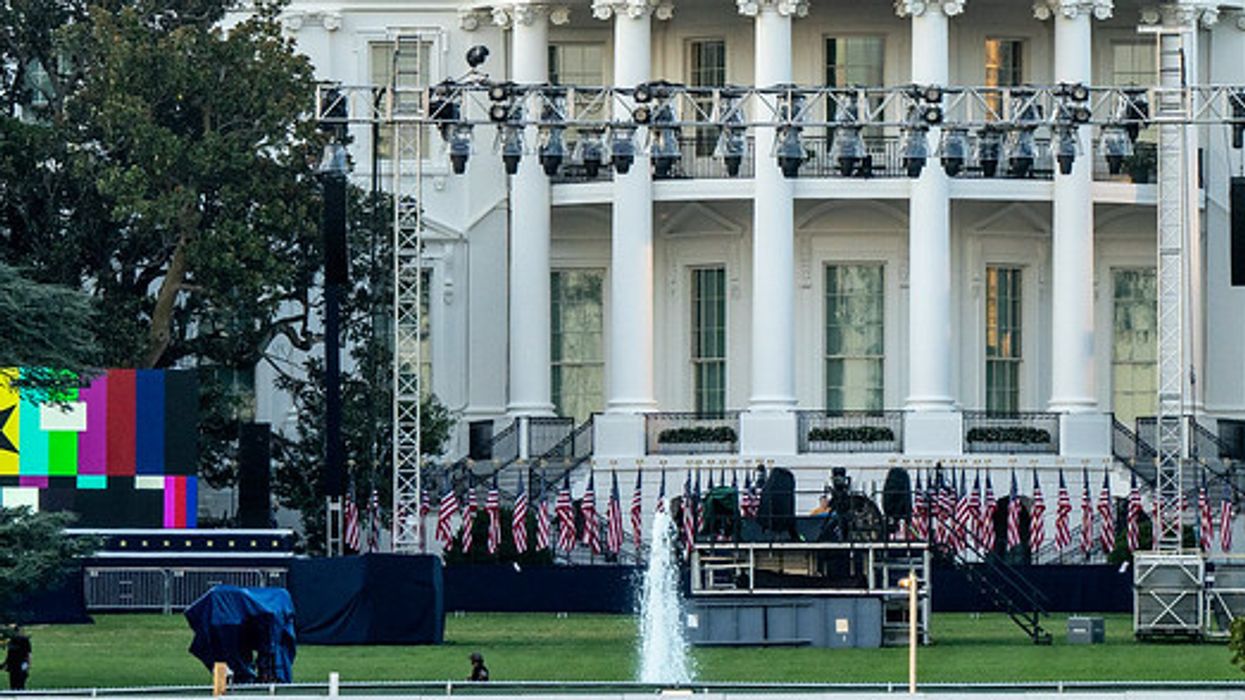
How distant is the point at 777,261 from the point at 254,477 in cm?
1175

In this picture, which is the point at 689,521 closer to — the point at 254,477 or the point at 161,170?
the point at 254,477

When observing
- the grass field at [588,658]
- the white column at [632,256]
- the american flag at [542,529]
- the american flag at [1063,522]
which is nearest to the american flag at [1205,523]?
the american flag at [1063,522]

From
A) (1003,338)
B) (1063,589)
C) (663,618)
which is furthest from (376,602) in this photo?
(1003,338)

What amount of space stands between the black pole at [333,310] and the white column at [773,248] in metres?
12.4

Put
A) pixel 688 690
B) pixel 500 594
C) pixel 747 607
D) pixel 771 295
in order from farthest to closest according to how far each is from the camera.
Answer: pixel 771 295
pixel 500 594
pixel 747 607
pixel 688 690

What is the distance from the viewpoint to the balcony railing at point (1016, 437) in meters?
80.9

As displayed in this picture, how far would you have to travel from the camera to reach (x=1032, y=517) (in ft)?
247

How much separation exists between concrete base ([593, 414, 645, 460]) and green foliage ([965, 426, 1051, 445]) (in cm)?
575

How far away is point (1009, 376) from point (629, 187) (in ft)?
26.5

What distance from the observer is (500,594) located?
72.3 meters

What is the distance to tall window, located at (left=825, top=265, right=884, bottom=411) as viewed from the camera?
8381cm

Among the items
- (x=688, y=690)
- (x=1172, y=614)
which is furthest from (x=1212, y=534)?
(x=688, y=690)

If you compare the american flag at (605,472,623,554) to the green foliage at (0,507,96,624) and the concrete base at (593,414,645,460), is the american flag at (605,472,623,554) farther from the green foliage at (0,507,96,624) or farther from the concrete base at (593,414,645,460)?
the green foliage at (0,507,96,624)

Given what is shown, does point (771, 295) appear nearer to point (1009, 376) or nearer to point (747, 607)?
point (1009, 376)
